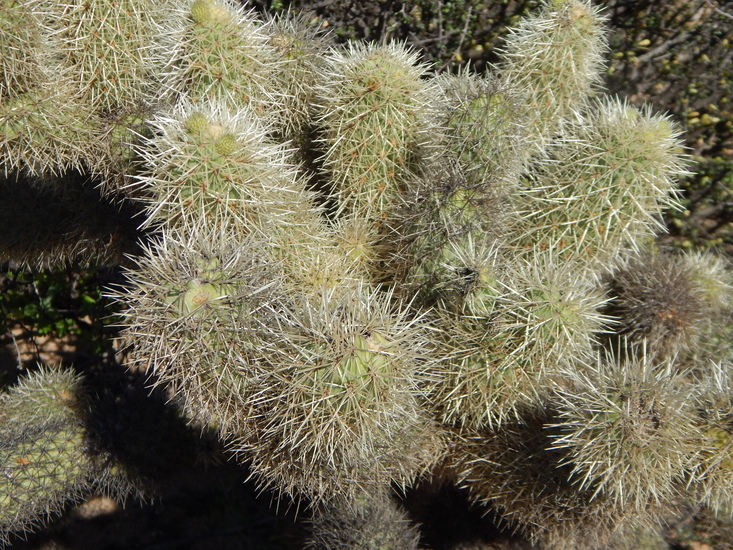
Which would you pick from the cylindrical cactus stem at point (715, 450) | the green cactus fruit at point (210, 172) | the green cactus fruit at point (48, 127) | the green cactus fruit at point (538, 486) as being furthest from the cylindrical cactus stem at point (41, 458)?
the cylindrical cactus stem at point (715, 450)

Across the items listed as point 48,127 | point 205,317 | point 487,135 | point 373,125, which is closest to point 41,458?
point 48,127

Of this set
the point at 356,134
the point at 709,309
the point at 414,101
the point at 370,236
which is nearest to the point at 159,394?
the point at 370,236

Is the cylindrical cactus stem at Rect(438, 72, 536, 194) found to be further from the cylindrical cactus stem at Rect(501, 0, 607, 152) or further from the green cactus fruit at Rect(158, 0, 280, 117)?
the green cactus fruit at Rect(158, 0, 280, 117)

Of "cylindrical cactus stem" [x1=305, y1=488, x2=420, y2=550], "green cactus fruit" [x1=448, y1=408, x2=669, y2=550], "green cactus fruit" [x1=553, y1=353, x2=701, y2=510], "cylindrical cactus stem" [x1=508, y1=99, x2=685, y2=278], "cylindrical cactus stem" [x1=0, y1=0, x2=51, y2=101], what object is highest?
"cylindrical cactus stem" [x1=508, y1=99, x2=685, y2=278]

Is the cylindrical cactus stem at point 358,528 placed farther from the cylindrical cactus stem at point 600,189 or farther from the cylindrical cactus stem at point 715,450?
the cylindrical cactus stem at point 600,189

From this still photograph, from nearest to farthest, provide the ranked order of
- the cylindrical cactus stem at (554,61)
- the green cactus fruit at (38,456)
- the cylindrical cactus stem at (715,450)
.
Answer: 1. the cylindrical cactus stem at (715,450)
2. the cylindrical cactus stem at (554,61)
3. the green cactus fruit at (38,456)

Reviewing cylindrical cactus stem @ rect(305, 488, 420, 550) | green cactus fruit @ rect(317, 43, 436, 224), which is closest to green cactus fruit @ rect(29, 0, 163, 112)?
green cactus fruit @ rect(317, 43, 436, 224)

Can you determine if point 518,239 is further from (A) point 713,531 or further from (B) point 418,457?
(A) point 713,531
